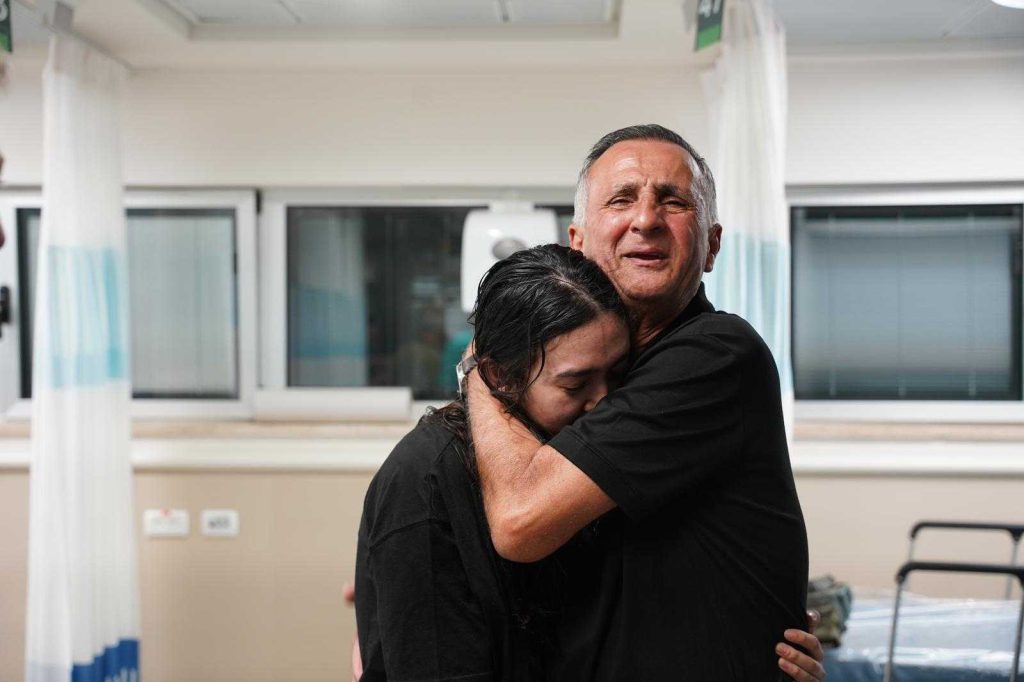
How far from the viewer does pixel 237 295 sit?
3.77m

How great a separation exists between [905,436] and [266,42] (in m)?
2.82

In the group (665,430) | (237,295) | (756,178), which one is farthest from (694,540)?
(237,295)

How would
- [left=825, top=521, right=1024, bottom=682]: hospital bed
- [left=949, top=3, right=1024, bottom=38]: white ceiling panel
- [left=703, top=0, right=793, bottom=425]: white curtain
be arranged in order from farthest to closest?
[left=949, top=3, right=1024, bottom=38]: white ceiling panel, [left=703, top=0, right=793, bottom=425]: white curtain, [left=825, top=521, right=1024, bottom=682]: hospital bed

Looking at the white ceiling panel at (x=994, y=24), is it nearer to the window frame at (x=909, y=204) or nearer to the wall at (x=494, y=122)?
the wall at (x=494, y=122)

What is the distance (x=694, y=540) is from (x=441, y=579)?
309mm

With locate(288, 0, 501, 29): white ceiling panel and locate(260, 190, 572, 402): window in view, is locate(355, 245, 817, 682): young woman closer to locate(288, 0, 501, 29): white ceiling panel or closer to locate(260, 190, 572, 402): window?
locate(288, 0, 501, 29): white ceiling panel

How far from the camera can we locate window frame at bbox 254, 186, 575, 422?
3656 millimetres

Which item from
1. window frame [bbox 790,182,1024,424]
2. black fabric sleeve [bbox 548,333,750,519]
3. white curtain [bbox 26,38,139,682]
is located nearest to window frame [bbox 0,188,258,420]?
white curtain [bbox 26,38,139,682]

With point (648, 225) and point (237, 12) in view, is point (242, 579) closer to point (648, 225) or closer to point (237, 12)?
point (237, 12)

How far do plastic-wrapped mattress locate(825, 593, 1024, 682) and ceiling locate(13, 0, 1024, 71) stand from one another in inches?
76.4

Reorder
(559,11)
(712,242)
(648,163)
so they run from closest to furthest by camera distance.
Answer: (648,163), (712,242), (559,11)

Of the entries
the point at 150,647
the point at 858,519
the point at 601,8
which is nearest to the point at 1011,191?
the point at 858,519

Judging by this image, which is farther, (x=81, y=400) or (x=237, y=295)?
(x=237, y=295)

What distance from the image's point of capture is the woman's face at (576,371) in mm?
1067
